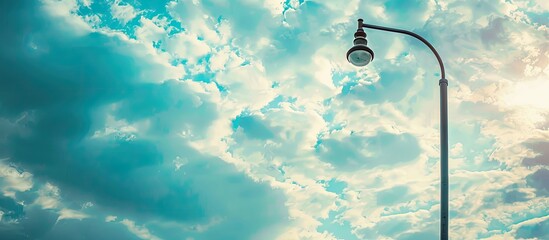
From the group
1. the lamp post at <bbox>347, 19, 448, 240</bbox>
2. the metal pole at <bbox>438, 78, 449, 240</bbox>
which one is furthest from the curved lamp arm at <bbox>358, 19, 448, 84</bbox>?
the metal pole at <bbox>438, 78, 449, 240</bbox>

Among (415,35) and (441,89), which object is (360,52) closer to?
(415,35)

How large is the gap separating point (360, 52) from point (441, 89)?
228 centimetres

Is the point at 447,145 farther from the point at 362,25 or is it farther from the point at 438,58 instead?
the point at 362,25

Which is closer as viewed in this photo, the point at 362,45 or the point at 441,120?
the point at 441,120

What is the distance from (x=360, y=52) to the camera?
13820 mm

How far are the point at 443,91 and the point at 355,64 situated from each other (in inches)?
98.8

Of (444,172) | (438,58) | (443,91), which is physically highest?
(438,58)

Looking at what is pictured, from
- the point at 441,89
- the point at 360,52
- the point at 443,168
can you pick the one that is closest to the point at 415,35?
the point at 360,52

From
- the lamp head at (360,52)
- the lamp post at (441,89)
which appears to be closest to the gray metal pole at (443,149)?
the lamp post at (441,89)

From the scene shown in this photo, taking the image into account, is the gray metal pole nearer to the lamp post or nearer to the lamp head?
the lamp post

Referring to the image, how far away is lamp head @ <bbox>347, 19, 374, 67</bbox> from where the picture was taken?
13.8m

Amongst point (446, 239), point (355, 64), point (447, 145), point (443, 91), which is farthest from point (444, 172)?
point (355, 64)

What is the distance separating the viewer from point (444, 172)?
452 inches

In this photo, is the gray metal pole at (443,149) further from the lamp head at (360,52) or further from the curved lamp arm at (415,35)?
the lamp head at (360,52)
